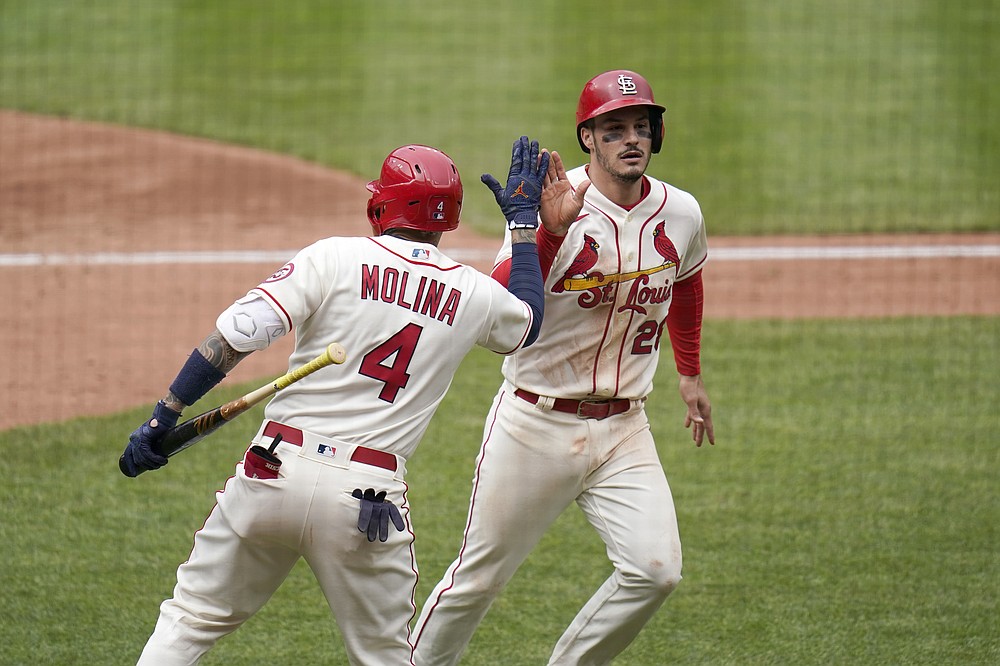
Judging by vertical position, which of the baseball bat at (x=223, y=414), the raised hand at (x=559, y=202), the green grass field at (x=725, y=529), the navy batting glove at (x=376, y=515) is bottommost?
the green grass field at (x=725, y=529)

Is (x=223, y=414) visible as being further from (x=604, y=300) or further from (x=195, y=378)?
(x=604, y=300)

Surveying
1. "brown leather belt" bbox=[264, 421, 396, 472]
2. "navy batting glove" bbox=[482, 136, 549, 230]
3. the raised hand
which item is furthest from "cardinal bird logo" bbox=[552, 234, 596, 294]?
"brown leather belt" bbox=[264, 421, 396, 472]

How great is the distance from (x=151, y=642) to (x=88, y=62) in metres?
12.2

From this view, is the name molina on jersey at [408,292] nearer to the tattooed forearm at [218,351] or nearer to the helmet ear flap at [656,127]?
the tattooed forearm at [218,351]

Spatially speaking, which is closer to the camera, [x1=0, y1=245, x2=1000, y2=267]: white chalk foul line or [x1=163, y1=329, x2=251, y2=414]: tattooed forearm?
[x1=163, y1=329, x2=251, y2=414]: tattooed forearm

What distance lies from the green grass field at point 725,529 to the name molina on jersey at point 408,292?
1.68 meters

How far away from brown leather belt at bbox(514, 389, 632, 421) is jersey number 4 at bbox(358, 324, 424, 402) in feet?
2.67

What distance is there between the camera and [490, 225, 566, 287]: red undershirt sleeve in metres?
3.87

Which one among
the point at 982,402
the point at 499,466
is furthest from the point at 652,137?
the point at 982,402

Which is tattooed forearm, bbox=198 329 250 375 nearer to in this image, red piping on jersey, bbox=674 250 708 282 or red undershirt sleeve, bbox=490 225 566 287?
red undershirt sleeve, bbox=490 225 566 287

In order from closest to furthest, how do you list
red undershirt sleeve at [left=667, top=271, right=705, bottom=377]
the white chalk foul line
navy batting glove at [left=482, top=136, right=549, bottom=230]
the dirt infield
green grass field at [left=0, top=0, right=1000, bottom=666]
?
1. navy batting glove at [left=482, top=136, right=549, bottom=230]
2. red undershirt sleeve at [left=667, top=271, right=705, bottom=377]
3. green grass field at [left=0, top=0, right=1000, bottom=666]
4. the dirt infield
5. the white chalk foul line

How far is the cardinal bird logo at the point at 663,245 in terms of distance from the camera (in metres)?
4.13

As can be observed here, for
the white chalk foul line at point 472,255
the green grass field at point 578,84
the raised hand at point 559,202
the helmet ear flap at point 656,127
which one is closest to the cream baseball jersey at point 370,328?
the raised hand at point 559,202

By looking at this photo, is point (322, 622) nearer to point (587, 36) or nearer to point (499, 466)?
point (499, 466)
